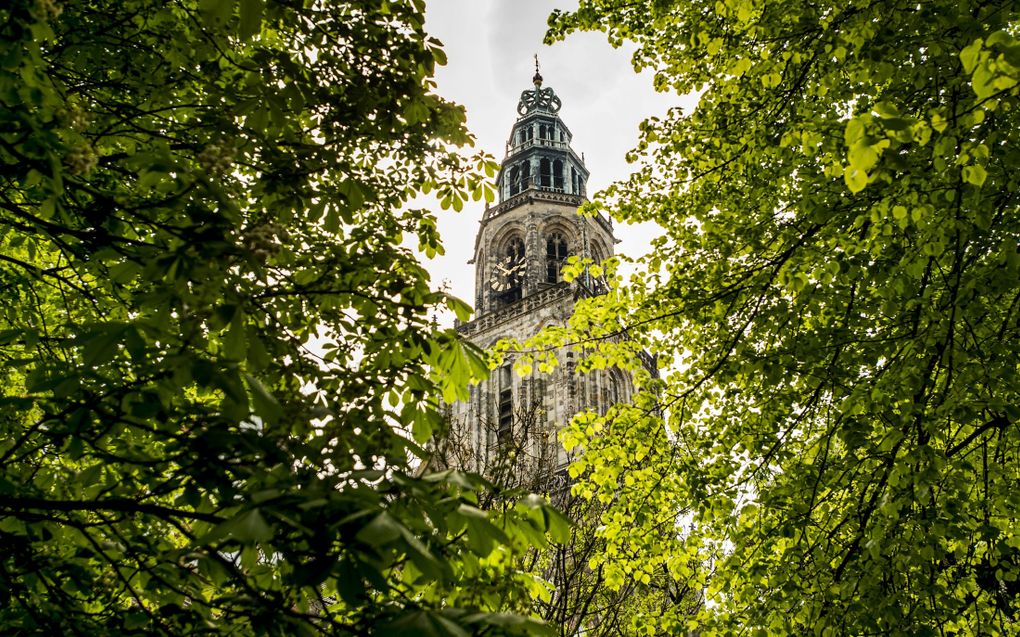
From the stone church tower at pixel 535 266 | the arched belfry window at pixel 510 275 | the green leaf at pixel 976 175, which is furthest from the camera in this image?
the arched belfry window at pixel 510 275

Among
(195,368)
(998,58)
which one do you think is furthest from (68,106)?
(998,58)

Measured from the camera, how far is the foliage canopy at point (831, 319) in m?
3.51

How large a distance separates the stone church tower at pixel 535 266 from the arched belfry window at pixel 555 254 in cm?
5

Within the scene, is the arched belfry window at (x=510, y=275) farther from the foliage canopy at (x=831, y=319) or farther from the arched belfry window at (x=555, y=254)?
the foliage canopy at (x=831, y=319)

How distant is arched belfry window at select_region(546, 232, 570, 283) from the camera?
3164 cm

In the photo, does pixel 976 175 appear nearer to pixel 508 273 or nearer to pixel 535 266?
pixel 535 266

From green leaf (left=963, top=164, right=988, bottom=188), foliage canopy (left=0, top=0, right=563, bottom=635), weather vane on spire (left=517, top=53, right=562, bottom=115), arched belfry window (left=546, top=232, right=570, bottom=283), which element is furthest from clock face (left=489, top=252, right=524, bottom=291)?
green leaf (left=963, top=164, right=988, bottom=188)

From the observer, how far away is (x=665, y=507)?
5.81m

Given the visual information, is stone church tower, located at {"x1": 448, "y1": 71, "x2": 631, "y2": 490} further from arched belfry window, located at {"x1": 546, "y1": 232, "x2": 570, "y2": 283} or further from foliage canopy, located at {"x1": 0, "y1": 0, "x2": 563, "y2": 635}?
foliage canopy, located at {"x1": 0, "y1": 0, "x2": 563, "y2": 635}

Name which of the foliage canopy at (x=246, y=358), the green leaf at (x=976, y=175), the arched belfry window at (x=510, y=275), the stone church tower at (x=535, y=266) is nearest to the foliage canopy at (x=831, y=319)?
the green leaf at (x=976, y=175)

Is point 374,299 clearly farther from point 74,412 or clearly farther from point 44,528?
point 44,528

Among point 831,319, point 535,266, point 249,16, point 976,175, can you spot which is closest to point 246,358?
point 249,16

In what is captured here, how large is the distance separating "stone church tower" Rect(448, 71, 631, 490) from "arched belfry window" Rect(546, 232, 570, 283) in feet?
0.17

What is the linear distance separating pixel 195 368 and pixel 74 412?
0.54 metres
